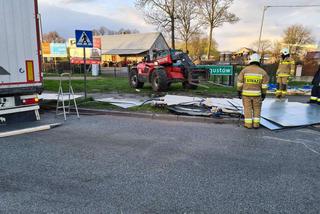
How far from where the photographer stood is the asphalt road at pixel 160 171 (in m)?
3.18

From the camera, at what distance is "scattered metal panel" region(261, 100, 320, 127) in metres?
7.01

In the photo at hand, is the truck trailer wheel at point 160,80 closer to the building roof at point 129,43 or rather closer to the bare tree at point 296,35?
the building roof at point 129,43

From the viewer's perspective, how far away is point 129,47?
2080 inches

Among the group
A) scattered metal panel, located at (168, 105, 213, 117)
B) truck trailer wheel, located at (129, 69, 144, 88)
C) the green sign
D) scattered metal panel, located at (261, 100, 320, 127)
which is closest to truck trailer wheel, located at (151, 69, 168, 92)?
truck trailer wheel, located at (129, 69, 144, 88)

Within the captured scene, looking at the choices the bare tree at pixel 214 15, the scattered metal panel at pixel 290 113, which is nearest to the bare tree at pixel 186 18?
the bare tree at pixel 214 15

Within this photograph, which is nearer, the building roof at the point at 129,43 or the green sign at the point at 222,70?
the green sign at the point at 222,70

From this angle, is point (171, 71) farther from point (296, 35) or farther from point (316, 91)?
point (296, 35)

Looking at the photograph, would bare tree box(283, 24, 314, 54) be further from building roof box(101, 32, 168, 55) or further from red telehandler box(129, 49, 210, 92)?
red telehandler box(129, 49, 210, 92)

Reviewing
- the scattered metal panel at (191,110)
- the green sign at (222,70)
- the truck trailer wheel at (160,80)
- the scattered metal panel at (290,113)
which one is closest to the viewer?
the scattered metal panel at (290,113)

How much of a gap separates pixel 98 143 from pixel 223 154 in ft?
8.30

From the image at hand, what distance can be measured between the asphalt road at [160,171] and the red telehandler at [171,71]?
21.2 feet

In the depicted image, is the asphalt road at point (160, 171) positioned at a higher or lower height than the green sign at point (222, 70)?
lower

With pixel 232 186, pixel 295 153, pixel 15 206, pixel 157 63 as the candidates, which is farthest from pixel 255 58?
pixel 157 63

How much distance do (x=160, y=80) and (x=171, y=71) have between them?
0.95m
